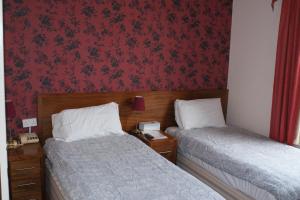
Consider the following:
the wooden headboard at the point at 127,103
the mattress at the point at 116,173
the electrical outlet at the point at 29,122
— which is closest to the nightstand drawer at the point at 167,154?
the mattress at the point at 116,173

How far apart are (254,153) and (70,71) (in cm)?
206

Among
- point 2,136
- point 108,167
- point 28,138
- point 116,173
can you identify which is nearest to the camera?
point 2,136

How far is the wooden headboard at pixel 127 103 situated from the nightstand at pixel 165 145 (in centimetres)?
35

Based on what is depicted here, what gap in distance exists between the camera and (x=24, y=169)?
2.59m

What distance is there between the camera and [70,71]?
316 cm

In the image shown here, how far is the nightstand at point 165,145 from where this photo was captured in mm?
3224

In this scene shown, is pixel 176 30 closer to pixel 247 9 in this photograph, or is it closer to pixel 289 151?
pixel 247 9

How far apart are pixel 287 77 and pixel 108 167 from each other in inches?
85.0

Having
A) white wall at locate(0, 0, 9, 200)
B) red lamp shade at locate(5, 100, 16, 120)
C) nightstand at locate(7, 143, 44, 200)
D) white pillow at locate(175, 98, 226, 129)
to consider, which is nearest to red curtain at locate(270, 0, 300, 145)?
white pillow at locate(175, 98, 226, 129)

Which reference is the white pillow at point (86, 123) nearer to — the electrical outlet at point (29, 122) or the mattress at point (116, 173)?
the mattress at point (116, 173)

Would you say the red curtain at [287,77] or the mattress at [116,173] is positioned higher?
the red curtain at [287,77]

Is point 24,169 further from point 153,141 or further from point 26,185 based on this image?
point 153,141

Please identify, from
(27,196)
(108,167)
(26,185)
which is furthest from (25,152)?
(108,167)

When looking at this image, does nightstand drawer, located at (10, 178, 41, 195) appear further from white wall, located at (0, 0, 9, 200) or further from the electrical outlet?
white wall, located at (0, 0, 9, 200)
